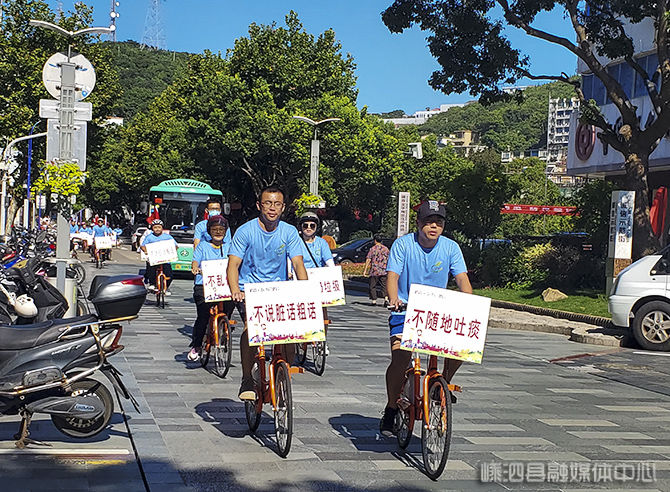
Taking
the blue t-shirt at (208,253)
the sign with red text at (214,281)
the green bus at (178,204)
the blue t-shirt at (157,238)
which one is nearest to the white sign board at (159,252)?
the blue t-shirt at (157,238)

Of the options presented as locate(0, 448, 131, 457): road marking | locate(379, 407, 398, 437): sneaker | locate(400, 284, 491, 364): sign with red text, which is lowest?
locate(0, 448, 131, 457): road marking

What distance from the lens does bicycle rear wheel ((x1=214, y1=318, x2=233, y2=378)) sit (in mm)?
10438

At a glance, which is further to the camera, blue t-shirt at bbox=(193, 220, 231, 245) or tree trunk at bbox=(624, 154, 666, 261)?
tree trunk at bbox=(624, 154, 666, 261)

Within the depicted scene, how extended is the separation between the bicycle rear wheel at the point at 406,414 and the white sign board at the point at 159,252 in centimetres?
1156

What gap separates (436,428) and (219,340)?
16.0ft

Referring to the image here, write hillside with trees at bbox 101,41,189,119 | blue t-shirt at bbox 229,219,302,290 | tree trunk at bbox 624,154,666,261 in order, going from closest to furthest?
blue t-shirt at bbox 229,219,302,290 → tree trunk at bbox 624,154,666,261 → hillside with trees at bbox 101,41,189,119

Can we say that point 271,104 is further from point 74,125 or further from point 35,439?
point 35,439

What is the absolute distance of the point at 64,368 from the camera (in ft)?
21.5

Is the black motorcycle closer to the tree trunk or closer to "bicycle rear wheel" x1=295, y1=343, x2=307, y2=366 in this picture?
"bicycle rear wheel" x1=295, y1=343, x2=307, y2=366

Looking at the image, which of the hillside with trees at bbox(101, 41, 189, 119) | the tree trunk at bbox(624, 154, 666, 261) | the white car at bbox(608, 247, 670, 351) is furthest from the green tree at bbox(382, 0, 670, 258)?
the hillside with trees at bbox(101, 41, 189, 119)

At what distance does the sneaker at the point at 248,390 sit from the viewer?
7.15 m

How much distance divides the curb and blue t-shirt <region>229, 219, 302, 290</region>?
31.2 feet

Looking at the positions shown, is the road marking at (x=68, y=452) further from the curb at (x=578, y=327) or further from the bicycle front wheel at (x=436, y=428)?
the curb at (x=578, y=327)

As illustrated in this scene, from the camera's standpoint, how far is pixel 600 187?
997 inches
